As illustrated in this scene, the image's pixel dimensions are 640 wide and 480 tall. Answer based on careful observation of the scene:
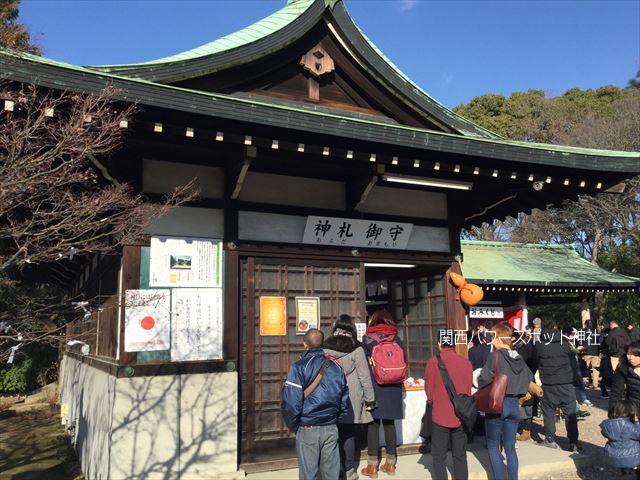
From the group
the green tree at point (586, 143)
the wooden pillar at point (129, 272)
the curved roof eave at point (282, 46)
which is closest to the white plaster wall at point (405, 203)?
the curved roof eave at point (282, 46)

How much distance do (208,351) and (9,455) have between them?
6458 mm

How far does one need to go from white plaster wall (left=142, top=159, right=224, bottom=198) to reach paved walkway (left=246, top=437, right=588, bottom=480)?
11.7ft

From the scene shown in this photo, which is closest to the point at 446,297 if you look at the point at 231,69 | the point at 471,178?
the point at 471,178

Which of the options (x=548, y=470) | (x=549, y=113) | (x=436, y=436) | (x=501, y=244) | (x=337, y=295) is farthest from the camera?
(x=549, y=113)

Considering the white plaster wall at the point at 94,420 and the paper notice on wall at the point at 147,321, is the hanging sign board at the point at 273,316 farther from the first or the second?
the white plaster wall at the point at 94,420

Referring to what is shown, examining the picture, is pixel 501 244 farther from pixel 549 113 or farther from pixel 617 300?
pixel 549 113

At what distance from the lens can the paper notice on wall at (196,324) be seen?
5.91m

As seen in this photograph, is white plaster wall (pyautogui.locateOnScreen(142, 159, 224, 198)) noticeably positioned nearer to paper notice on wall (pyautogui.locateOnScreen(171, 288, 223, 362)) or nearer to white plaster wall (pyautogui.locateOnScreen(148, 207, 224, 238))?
white plaster wall (pyautogui.locateOnScreen(148, 207, 224, 238))

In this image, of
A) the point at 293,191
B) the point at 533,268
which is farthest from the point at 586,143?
the point at 293,191

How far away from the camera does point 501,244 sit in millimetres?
17281

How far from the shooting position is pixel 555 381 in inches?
303

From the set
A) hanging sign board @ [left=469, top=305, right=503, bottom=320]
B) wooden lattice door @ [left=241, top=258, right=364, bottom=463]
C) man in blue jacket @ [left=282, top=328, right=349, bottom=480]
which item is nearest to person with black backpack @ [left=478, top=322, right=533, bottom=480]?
man in blue jacket @ [left=282, top=328, right=349, bottom=480]

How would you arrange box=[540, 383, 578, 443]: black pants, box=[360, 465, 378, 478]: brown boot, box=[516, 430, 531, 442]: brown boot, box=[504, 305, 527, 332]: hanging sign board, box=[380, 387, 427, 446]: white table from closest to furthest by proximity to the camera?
box=[360, 465, 378, 478]: brown boot → box=[380, 387, 427, 446]: white table → box=[540, 383, 578, 443]: black pants → box=[516, 430, 531, 442]: brown boot → box=[504, 305, 527, 332]: hanging sign board

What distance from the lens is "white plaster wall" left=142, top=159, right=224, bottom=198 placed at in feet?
20.1
